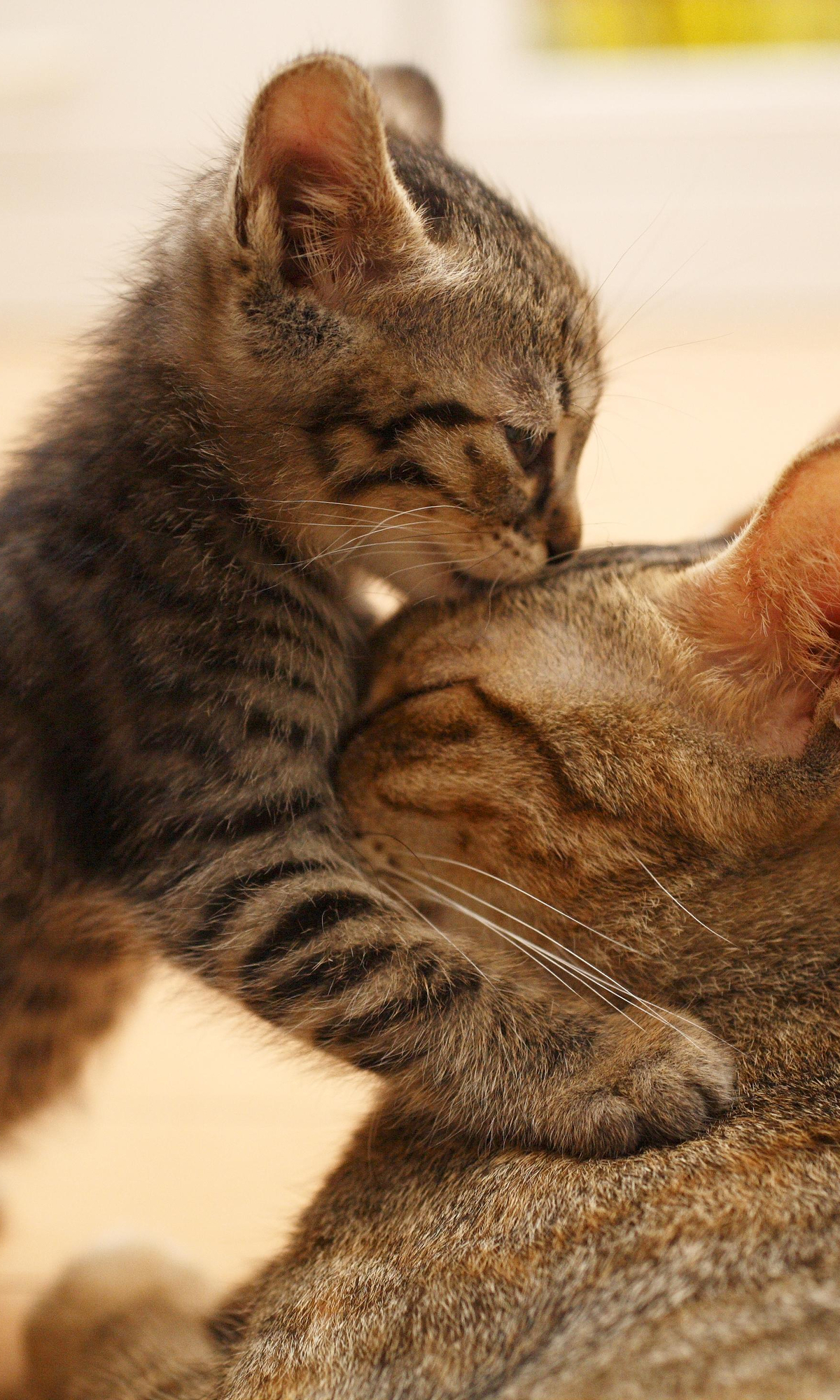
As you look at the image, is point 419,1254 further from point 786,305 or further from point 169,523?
point 786,305

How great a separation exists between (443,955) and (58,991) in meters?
0.68

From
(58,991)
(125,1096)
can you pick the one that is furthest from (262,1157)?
(58,991)

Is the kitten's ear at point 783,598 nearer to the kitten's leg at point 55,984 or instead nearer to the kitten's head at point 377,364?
the kitten's head at point 377,364

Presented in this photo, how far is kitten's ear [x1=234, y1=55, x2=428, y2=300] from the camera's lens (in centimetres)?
156

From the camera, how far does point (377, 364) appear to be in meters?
1.72

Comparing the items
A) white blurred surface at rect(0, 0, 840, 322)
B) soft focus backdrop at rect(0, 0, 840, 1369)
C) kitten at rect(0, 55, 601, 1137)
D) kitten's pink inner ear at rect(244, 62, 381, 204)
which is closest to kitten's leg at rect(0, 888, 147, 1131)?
kitten at rect(0, 55, 601, 1137)

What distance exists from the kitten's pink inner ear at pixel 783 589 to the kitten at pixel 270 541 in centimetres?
33

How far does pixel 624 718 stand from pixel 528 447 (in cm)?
45

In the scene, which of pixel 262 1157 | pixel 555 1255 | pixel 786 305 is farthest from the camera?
pixel 786 305

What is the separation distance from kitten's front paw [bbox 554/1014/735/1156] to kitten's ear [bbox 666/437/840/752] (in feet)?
1.20

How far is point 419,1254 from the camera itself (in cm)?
139

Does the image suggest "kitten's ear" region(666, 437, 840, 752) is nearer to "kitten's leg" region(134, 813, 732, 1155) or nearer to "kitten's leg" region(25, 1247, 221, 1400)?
"kitten's leg" region(134, 813, 732, 1155)

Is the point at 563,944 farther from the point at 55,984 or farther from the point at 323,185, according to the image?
the point at 323,185

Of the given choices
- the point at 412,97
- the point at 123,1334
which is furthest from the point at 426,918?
the point at 412,97
